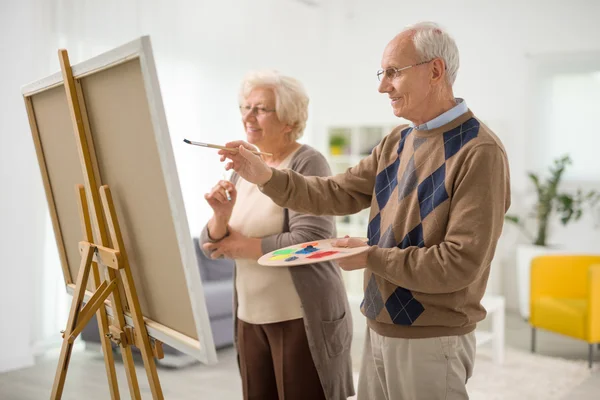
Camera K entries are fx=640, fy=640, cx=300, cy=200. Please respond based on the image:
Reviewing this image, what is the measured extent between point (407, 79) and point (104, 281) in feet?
3.21

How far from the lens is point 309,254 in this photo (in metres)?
1.58

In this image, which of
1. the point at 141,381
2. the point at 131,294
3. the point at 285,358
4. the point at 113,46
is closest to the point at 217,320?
the point at 141,381

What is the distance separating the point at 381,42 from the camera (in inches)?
252

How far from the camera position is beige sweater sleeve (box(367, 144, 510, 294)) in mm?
1395

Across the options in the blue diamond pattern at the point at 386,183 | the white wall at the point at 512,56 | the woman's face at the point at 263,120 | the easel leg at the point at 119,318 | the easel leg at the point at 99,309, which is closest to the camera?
the blue diamond pattern at the point at 386,183

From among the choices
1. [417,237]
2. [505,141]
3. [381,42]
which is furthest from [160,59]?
[417,237]

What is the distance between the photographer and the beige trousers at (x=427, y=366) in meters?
1.51

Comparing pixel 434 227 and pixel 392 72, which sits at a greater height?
pixel 392 72

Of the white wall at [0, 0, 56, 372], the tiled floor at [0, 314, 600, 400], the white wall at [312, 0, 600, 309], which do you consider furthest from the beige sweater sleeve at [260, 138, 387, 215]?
the white wall at [312, 0, 600, 309]

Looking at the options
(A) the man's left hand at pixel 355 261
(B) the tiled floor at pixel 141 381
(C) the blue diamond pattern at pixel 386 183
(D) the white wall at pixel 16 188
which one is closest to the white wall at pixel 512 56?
(B) the tiled floor at pixel 141 381

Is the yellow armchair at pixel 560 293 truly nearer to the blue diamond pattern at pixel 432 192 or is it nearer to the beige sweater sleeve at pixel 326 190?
the beige sweater sleeve at pixel 326 190

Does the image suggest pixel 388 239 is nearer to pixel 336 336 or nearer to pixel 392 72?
pixel 392 72

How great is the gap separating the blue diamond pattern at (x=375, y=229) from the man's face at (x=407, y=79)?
272 mm

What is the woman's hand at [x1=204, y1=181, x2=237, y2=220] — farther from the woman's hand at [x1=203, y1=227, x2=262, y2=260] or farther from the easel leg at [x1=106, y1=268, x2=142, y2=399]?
the easel leg at [x1=106, y1=268, x2=142, y2=399]
